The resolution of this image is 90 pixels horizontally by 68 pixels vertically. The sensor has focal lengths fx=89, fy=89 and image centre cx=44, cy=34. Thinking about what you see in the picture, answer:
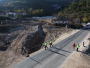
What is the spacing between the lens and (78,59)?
365 inches

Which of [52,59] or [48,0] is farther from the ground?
[48,0]

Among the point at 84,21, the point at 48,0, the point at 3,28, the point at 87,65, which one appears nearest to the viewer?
the point at 87,65

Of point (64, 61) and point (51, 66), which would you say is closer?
point (51, 66)

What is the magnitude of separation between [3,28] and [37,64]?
21219 mm

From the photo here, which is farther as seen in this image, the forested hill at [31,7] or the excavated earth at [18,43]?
the forested hill at [31,7]

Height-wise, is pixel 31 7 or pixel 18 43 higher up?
pixel 31 7

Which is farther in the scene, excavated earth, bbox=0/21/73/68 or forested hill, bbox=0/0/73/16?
forested hill, bbox=0/0/73/16

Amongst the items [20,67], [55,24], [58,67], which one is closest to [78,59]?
[58,67]

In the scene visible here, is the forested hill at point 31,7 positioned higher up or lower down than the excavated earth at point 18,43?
higher up

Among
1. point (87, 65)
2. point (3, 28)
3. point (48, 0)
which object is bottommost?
point (87, 65)

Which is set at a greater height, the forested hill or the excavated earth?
the forested hill

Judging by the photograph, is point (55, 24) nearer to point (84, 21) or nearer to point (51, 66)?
point (84, 21)

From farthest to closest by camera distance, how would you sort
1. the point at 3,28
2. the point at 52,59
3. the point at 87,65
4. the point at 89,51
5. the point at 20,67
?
the point at 3,28 < the point at 89,51 < the point at 52,59 < the point at 87,65 < the point at 20,67

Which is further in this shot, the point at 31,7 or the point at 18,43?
the point at 31,7
